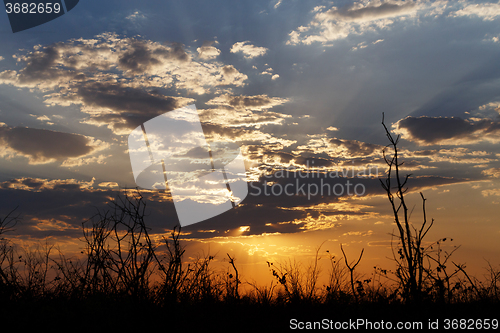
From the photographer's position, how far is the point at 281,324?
8500 millimetres

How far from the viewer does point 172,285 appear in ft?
33.3

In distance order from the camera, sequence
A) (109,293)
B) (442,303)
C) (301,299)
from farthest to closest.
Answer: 1. (301,299)
2. (109,293)
3. (442,303)

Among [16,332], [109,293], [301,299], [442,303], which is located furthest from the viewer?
[301,299]

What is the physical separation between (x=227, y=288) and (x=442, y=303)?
702 cm

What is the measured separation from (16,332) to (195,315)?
4.34 m

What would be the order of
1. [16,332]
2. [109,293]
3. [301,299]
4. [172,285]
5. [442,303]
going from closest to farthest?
[16,332] → [442,303] → [172,285] → [109,293] → [301,299]

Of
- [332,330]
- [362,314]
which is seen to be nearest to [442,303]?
[362,314]

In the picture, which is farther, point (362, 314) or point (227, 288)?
point (227, 288)

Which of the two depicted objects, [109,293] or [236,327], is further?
[109,293]

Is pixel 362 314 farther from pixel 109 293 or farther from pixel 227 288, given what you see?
pixel 109 293

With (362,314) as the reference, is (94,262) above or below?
above

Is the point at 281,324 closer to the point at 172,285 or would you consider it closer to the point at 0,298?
the point at 172,285

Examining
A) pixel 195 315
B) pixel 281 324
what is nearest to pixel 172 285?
pixel 195 315

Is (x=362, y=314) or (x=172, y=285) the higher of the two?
(x=172, y=285)
